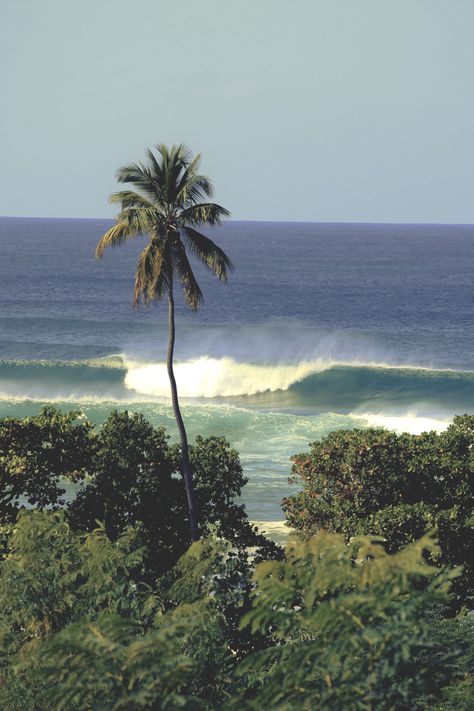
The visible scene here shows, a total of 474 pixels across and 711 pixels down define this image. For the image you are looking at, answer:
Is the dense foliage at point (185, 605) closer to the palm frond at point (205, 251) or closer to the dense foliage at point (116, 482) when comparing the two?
the dense foliage at point (116, 482)

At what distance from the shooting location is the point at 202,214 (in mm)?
22828

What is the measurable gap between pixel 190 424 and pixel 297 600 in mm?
40168

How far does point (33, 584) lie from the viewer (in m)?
13.0

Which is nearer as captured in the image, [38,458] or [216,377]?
[38,458]

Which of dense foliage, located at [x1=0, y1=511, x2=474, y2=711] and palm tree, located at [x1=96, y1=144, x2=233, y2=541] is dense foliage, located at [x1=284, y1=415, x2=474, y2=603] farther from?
dense foliage, located at [x1=0, y1=511, x2=474, y2=711]

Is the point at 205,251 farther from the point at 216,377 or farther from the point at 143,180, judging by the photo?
the point at 216,377

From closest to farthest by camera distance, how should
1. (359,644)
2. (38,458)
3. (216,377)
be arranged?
1. (359,644)
2. (38,458)
3. (216,377)

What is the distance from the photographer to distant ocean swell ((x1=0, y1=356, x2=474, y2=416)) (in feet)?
203

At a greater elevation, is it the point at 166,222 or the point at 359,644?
the point at 166,222

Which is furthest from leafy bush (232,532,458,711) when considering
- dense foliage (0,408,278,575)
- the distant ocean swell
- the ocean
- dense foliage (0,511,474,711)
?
the distant ocean swell

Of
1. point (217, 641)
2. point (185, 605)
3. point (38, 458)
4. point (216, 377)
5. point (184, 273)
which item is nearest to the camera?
point (185, 605)

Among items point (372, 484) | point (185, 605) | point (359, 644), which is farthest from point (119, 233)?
point (359, 644)

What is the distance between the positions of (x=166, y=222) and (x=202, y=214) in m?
0.86

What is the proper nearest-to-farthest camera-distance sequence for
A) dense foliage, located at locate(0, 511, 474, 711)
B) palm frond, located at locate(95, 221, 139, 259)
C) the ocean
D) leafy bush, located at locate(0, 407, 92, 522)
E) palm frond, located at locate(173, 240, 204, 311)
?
dense foliage, located at locate(0, 511, 474, 711)
leafy bush, located at locate(0, 407, 92, 522)
palm frond, located at locate(95, 221, 139, 259)
palm frond, located at locate(173, 240, 204, 311)
the ocean
